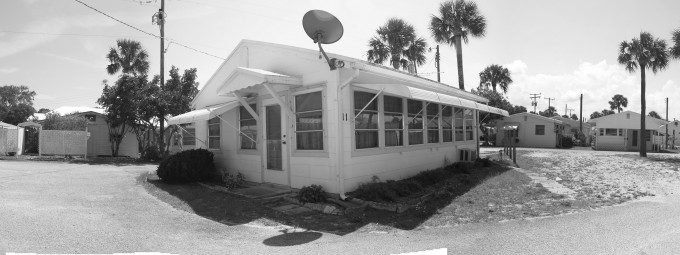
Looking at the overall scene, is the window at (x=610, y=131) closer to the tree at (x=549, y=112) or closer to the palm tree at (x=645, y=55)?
the palm tree at (x=645, y=55)

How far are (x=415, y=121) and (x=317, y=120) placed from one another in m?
3.73

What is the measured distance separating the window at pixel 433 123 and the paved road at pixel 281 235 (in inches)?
211

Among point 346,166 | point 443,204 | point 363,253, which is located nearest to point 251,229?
point 363,253

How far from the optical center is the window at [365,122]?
8.05 metres

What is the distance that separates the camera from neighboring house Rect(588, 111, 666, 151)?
28.5m

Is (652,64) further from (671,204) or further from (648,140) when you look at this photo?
(671,204)

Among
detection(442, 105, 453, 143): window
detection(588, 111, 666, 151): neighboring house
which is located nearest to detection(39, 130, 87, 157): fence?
detection(442, 105, 453, 143): window

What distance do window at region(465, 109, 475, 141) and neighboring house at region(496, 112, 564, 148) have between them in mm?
18737

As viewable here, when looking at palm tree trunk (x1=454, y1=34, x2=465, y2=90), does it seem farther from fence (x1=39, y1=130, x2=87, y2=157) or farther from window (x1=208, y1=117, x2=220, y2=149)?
fence (x1=39, y1=130, x2=87, y2=157)

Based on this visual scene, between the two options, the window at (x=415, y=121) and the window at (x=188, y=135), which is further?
the window at (x=188, y=135)

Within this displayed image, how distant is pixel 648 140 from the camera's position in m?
29.2

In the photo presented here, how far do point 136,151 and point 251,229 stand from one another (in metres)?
20.0

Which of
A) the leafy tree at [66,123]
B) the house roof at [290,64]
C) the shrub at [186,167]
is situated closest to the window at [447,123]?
the house roof at [290,64]

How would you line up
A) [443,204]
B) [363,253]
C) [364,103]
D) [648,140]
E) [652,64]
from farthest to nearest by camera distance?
1. [648,140]
2. [652,64]
3. [364,103]
4. [443,204]
5. [363,253]
